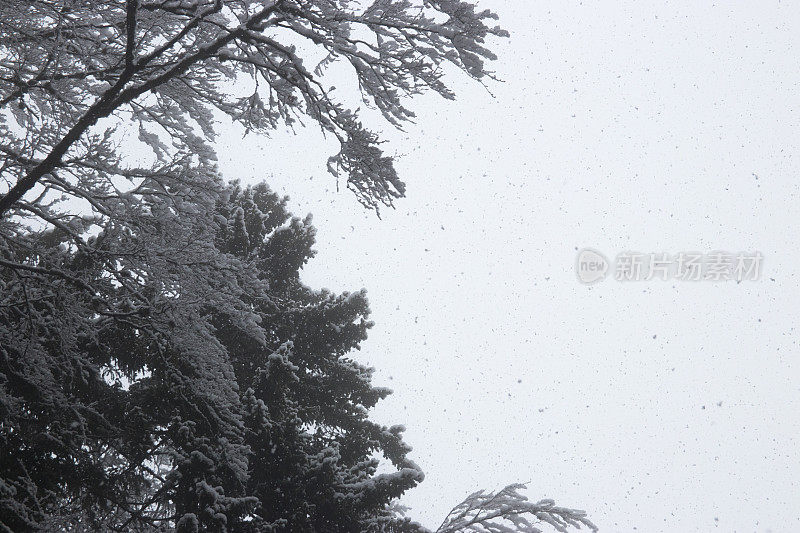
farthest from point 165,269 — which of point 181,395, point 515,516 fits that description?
point 515,516

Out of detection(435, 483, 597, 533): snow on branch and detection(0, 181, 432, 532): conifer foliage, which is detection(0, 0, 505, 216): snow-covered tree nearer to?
detection(0, 181, 432, 532): conifer foliage

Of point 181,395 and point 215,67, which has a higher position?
point 215,67

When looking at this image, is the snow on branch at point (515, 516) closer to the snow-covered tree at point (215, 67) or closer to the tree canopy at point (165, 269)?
the tree canopy at point (165, 269)

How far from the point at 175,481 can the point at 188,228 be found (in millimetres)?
3347

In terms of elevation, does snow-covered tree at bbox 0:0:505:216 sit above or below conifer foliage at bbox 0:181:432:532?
above

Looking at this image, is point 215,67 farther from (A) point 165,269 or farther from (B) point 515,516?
(B) point 515,516

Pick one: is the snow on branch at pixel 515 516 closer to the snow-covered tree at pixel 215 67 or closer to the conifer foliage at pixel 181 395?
the conifer foliage at pixel 181 395

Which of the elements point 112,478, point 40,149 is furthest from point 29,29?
point 112,478

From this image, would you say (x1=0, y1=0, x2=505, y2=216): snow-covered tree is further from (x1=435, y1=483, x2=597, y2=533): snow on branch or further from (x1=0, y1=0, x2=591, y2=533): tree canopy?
(x1=435, y1=483, x2=597, y2=533): snow on branch

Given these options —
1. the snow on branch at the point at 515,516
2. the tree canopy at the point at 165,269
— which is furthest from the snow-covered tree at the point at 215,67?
the snow on branch at the point at 515,516

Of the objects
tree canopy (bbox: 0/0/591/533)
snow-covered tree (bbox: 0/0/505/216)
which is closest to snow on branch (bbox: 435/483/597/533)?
tree canopy (bbox: 0/0/591/533)

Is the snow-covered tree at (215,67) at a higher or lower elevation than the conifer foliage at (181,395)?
higher

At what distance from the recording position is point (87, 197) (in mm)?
4797

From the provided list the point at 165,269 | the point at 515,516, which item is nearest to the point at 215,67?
the point at 165,269
